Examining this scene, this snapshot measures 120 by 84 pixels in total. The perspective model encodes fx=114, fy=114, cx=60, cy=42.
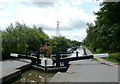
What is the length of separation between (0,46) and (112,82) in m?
11.3

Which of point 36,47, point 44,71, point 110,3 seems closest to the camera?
point 44,71

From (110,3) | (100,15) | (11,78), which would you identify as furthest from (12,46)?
(110,3)

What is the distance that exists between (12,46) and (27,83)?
7752 millimetres

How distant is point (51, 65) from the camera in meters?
8.76

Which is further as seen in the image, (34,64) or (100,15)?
(100,15)

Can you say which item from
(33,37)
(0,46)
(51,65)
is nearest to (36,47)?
(33,37)

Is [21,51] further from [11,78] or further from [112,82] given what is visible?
[112,82]

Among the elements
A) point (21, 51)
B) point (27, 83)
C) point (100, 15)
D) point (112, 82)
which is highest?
point (100, 15)

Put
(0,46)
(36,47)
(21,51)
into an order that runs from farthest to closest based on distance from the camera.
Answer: (36,47) < (21,51) < (0,46)

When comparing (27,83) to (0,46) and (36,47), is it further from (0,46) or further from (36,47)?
(36,47)

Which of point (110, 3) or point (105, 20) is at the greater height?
point (110, 3)

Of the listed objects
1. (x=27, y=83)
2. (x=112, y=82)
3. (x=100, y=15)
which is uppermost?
(x=100, y=15)

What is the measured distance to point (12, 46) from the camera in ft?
41.9

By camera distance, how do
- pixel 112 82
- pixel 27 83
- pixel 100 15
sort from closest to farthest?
pixel 112 82
pixel 27 83
pixel 100 15
